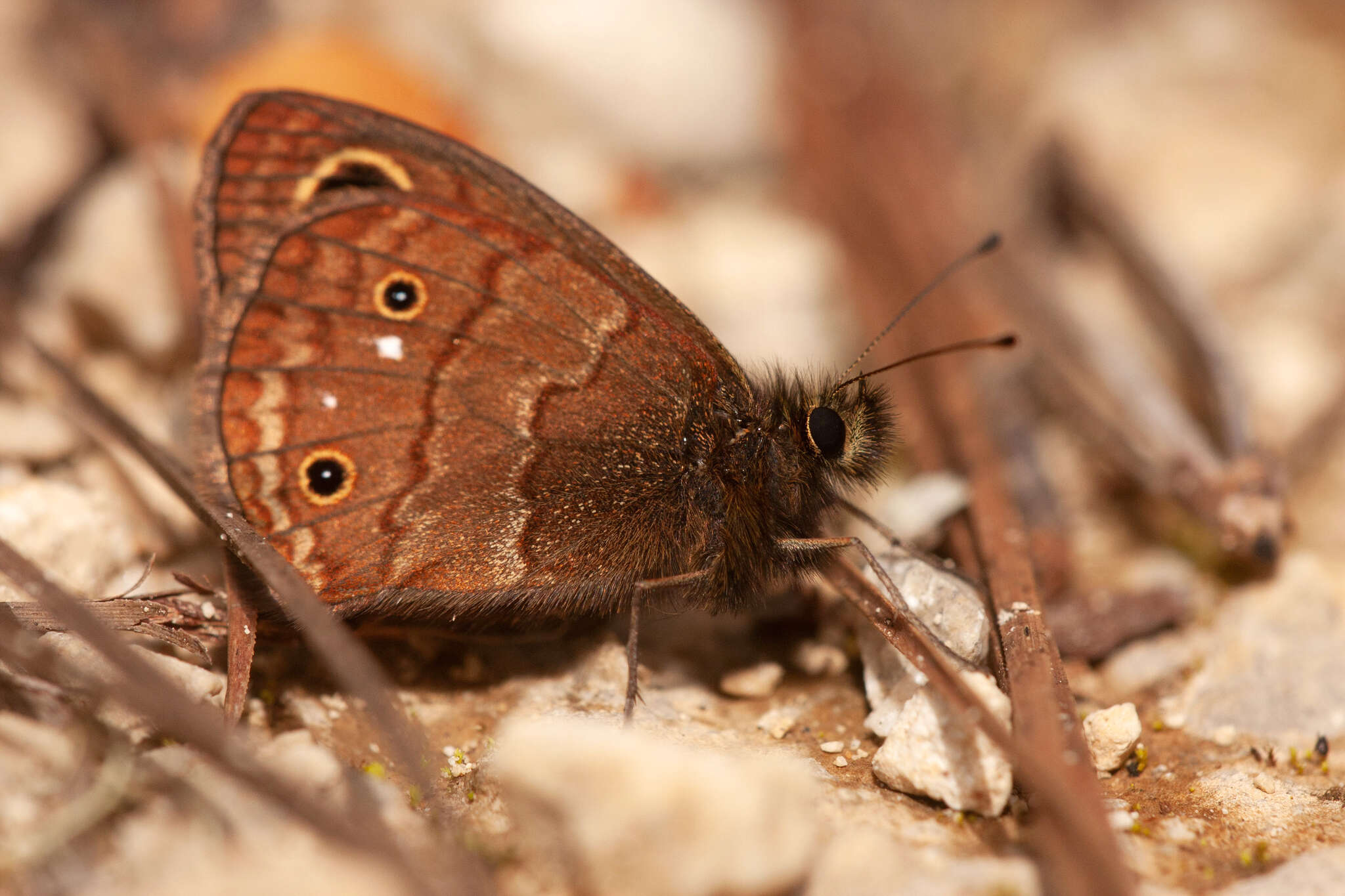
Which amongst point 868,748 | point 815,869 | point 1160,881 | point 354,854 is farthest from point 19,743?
point 1160,881

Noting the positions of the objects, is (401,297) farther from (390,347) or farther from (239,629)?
(239,629)

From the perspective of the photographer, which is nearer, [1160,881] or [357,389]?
[1160,881]

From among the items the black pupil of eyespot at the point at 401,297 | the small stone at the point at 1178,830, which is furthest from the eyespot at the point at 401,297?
the small stone at the point at 1178,830

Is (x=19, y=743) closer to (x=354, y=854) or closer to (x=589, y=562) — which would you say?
(x=354, y=854)

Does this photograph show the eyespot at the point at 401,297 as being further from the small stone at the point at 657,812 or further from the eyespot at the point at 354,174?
the small stone at the point at 657,812

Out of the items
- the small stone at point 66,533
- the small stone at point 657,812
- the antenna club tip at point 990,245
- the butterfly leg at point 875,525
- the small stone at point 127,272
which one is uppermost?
the small stone at point 127,272
